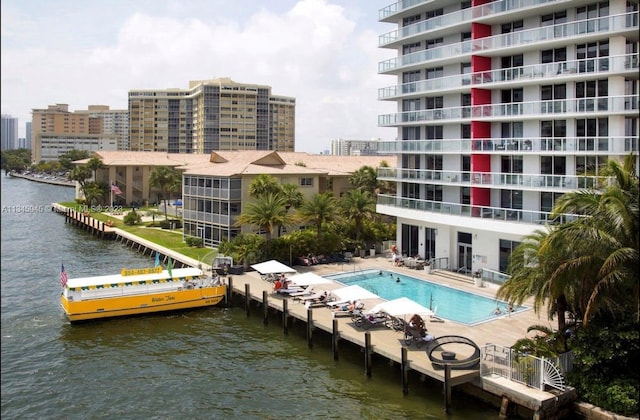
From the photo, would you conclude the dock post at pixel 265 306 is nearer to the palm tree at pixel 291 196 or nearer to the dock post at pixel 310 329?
the dock post at pixel 310 329

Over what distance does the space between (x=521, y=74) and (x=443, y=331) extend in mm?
21689

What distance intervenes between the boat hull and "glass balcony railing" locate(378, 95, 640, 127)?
76.0 ft

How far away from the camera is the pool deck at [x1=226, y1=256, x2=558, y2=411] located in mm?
24547

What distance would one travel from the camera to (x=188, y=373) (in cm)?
2995

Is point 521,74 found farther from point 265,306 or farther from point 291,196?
point 265,306

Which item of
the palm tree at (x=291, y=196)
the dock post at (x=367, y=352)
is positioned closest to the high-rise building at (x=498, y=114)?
the palm tree at (x=291, y=196)

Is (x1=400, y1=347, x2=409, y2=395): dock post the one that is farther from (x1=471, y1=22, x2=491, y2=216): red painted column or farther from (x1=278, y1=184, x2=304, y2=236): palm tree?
(x1=278, y1=184, x2=304, y2=236): palm tree

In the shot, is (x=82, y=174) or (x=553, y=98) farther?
(x=82, y=174)

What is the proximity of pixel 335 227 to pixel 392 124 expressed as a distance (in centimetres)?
1124

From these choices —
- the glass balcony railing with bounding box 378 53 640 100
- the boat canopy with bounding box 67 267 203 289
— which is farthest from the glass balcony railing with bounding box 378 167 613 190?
the boat canopy with bounding box 67 267 203 289

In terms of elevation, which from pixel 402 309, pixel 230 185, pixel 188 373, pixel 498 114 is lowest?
pixel 188 373

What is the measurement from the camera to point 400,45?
5456cm

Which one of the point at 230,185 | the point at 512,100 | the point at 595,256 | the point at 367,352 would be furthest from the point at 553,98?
the point at 230,185

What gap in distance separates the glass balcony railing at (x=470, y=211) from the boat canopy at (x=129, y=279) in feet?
64.3
